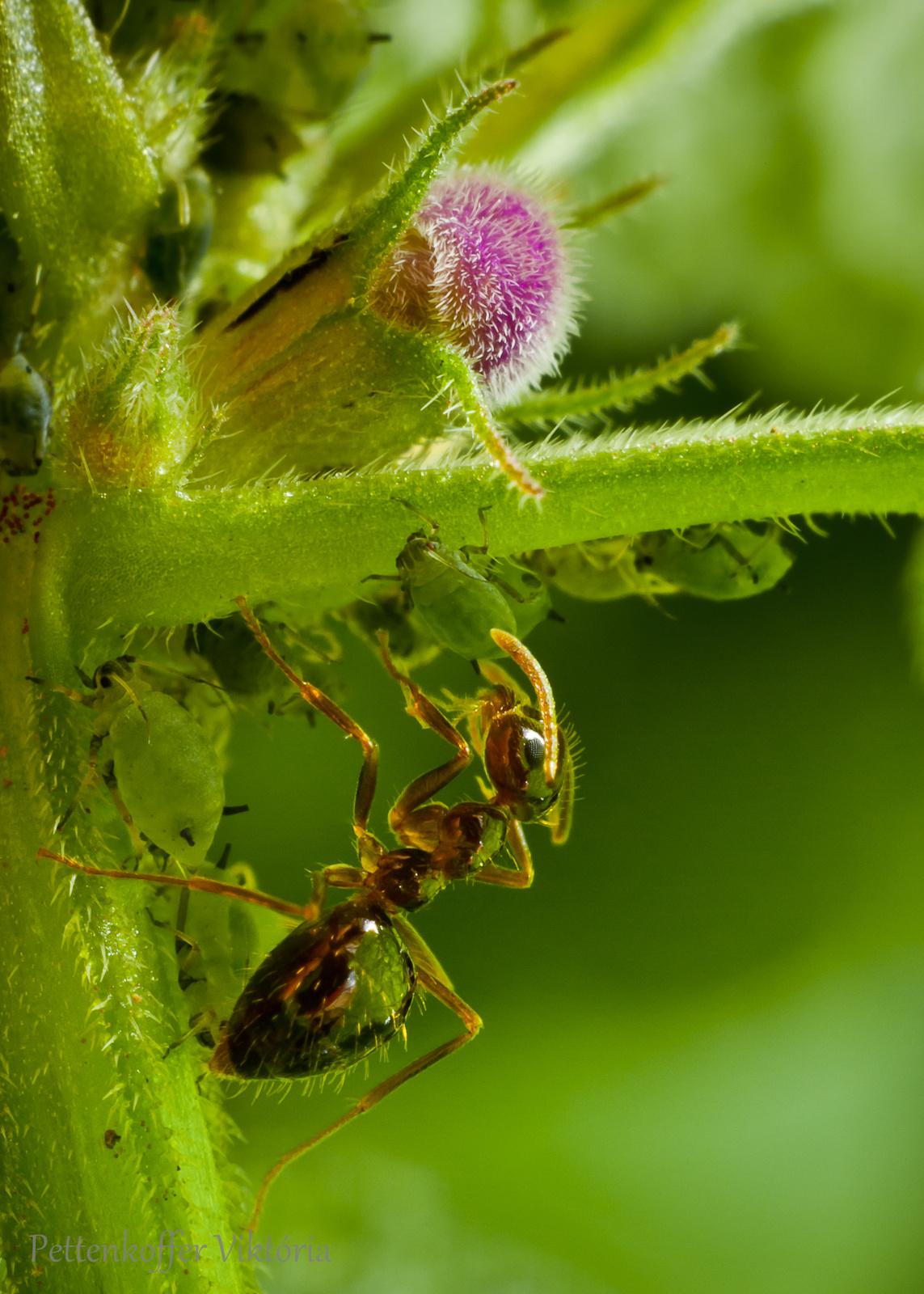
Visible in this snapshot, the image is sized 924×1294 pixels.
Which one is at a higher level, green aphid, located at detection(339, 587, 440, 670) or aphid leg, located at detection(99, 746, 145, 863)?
aphid leg, located at detection(99, 746, 145, 863)

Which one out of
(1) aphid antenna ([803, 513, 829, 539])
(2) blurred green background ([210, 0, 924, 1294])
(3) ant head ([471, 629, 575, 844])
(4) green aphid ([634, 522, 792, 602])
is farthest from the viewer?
(2) blurred green background ([210, 0, 924, 1294])

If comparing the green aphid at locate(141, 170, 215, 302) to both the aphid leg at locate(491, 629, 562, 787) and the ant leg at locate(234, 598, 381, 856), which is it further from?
the aphid leg at locate(491, 629, 562, 787)

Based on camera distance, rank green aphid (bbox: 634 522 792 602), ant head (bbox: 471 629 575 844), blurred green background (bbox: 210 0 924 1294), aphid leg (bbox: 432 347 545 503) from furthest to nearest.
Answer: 1. blurred green background (bbox: 210 0 924 1294)
2. ant head (bbox: 471 629 575 844)
3. green aphid (bbox: 634 522 792 602)
4. aphid leg (bbox: 432 347 545 503)

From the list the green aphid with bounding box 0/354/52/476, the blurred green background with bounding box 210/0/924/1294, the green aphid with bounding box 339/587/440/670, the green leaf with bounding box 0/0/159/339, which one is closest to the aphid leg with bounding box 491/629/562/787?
the green aphid with bounding box 339/587/440/670

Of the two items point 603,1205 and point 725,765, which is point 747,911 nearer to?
point 725,765

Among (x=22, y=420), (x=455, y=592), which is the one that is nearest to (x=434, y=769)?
(x=455, y=592)

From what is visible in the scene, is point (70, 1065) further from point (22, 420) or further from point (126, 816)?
point (22, 420)
